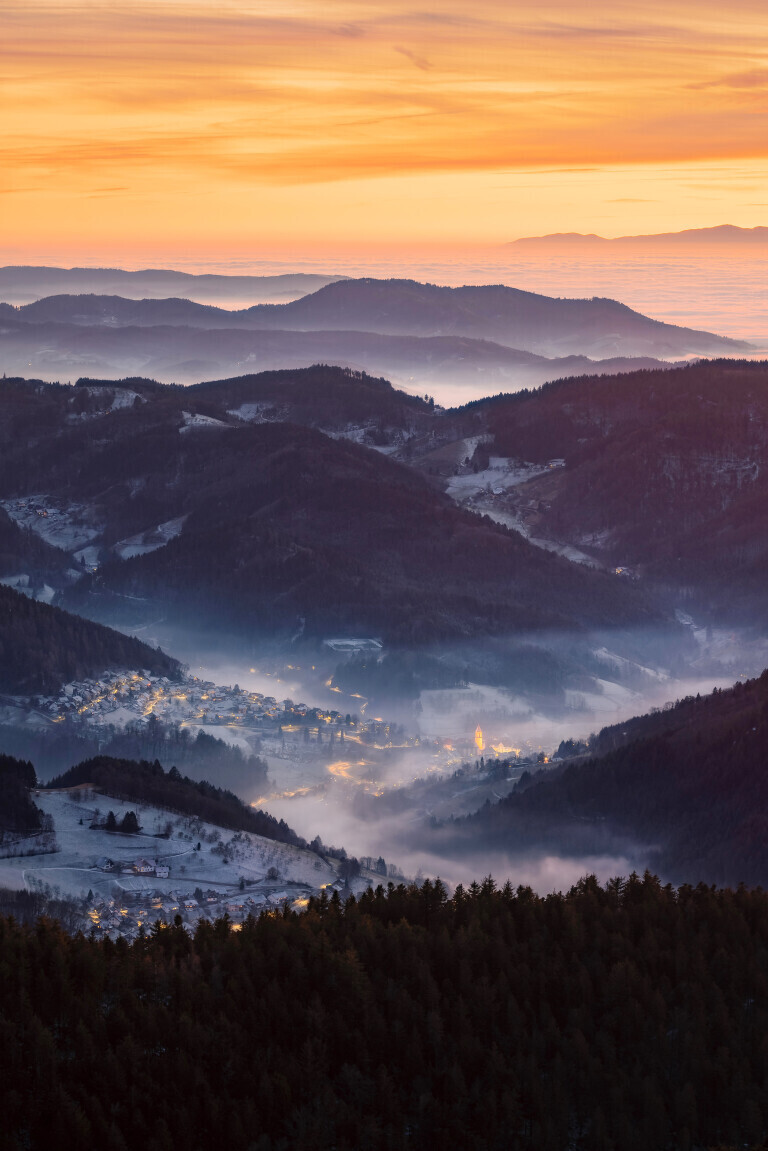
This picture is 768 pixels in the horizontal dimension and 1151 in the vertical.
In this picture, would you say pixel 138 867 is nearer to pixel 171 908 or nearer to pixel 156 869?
pixel 156 869

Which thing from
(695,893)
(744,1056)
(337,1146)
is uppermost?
(695,893)

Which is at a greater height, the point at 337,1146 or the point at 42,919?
the point at 42,919

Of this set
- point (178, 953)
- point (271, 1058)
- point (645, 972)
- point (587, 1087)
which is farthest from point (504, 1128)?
point (178, 953)

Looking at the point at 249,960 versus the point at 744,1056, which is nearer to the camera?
the point at 744,1056

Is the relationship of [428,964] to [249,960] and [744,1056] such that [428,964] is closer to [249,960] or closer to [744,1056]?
[249,960]

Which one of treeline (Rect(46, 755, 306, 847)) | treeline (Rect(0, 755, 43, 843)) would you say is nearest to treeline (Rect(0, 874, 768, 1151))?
treeline (Rect(0, 755, 43, 843))

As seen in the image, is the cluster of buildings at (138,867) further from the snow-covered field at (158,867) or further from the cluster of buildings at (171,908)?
the cluster of buildings at (171,908)

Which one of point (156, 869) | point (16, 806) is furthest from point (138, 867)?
point (16, 806)
